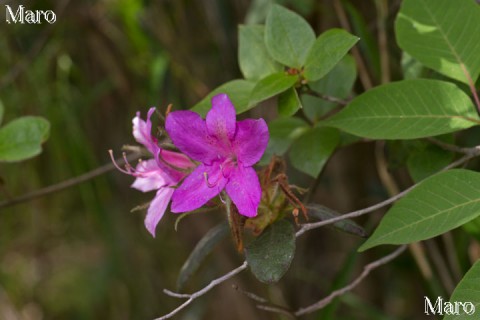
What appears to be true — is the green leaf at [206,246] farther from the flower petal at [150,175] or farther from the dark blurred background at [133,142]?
the dark blurred background at [133,142]

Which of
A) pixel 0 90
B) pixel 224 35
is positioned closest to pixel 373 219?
pixel 224 35

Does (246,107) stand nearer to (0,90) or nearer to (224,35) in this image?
(224,35)

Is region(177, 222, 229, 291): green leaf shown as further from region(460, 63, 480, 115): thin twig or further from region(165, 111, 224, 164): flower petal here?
region(460, 63, 480, 115): thin twig

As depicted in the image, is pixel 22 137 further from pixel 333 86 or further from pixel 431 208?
pixel 431 208

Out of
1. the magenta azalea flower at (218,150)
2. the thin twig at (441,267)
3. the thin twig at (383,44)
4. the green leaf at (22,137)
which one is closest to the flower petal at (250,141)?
the magenta azalea flower at (218,150)

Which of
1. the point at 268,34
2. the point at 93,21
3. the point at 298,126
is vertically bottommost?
the point at 298,126
